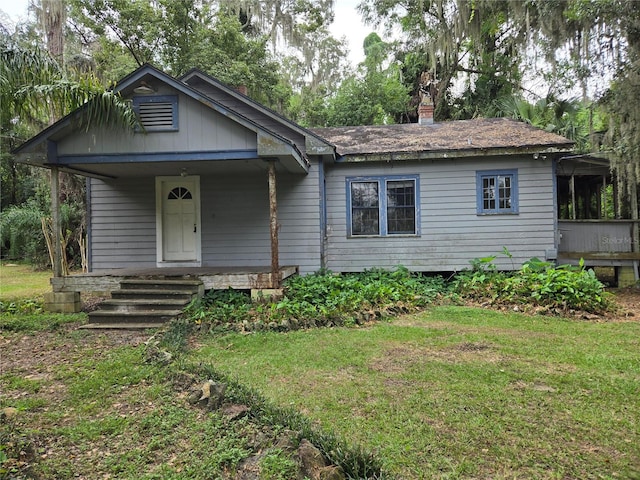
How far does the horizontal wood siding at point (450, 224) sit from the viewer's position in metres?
9.42

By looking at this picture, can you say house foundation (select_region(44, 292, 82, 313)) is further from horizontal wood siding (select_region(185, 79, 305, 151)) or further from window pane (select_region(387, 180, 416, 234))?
window pane (select_region(387, 180, 416, 234))

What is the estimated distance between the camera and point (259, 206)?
368 inches

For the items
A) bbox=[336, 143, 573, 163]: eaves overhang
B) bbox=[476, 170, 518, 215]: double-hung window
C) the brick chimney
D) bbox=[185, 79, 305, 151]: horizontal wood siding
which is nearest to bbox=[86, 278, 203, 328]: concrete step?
bbox=[185, 79, 305, 151]: horizontal wood siding

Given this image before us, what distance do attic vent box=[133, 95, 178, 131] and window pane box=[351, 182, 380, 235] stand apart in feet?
14.6

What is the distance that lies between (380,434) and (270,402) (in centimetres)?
100

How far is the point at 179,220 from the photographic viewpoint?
952 centimetres

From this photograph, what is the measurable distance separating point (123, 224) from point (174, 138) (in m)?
3.41

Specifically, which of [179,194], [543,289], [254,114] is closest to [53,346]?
[179,194]

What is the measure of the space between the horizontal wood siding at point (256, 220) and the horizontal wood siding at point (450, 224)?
31.7 inches

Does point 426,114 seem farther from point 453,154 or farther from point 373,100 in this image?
point 373,100

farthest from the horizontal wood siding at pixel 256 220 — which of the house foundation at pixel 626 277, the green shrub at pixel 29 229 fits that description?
the green shrub at pixel 29 229

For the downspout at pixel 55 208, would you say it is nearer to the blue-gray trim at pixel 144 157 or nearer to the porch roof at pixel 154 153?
the porch roof at pixel 154 153

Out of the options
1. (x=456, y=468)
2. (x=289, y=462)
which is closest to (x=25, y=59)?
(x=289, y=462)

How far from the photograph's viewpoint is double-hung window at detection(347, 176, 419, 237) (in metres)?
9.80
